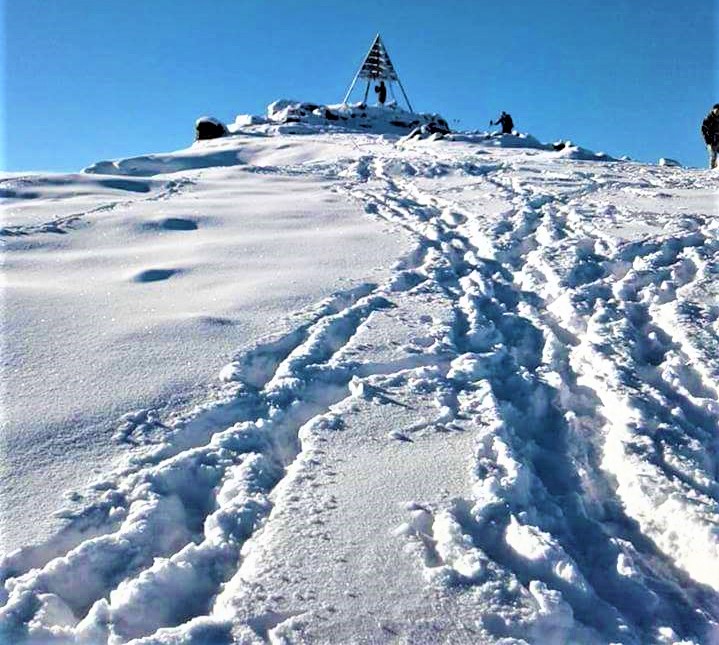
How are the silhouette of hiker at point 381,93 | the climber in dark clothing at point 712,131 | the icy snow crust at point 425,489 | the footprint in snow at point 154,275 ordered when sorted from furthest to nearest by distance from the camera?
the silhouette of hiker at point 381,93 → the climber in dark clothing at point 712,131 → the footprint in snow at point 154,275 → the icy snow crust at point 425,489

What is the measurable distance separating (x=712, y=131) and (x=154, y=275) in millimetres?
18554

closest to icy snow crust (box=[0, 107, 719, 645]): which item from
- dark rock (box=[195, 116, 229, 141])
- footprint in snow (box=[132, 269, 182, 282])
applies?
footprint in snow (box=[132, 269, 182, 282])

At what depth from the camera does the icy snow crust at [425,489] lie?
2.56 metres

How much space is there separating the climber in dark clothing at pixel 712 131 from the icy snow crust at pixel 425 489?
50.3 ft

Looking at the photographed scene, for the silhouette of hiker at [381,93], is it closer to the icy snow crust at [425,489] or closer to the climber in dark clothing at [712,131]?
the climber in dark clothing at [712,131]

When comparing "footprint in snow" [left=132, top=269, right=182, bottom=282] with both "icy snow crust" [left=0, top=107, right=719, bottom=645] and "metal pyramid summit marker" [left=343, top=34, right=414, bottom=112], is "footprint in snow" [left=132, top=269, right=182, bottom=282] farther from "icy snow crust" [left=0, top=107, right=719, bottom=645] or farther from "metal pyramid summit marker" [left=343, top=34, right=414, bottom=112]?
"metal pyramid summit marker" [left=343, top=34, right=414, bottom=112]

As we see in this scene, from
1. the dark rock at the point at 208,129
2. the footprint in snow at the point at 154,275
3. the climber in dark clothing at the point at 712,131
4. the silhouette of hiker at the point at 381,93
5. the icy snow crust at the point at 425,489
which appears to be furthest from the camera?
the silhouette of hiker at the point at 381,93

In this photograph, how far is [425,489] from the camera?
3.28 m

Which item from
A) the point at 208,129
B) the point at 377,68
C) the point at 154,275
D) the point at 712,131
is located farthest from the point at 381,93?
the point at 154,275

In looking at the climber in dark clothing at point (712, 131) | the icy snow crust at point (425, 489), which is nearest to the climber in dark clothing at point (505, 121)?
the climber in dark clothing at point (712, 131)

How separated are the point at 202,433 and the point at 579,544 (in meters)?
2.09

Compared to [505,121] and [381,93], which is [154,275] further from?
[381,93]

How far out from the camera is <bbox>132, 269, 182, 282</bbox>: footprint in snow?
6.23 metres

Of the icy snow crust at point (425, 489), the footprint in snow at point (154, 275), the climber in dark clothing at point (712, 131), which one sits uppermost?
the climber in dark clothing at point (712, 131)
